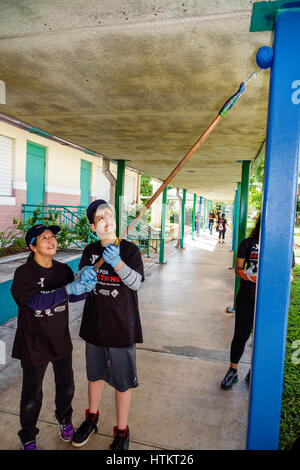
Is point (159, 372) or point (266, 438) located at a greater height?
point (266, 438)

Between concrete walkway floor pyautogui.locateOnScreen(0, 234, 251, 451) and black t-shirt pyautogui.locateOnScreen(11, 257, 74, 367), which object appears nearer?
black t-shirt pyautogui.locateOnScreen(11, 257, 74, 367)

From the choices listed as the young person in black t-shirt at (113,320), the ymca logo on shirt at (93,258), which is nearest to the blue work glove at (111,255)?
the young person in black t-shirt at (113,320)

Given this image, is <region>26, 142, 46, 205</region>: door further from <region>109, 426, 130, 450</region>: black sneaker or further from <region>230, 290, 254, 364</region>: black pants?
<region>109, 426, 130, 450</region>: black sneaker

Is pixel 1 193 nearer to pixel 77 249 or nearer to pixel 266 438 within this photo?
pixel 77 249

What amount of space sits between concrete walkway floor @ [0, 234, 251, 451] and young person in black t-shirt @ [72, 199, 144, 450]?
1.40 ft

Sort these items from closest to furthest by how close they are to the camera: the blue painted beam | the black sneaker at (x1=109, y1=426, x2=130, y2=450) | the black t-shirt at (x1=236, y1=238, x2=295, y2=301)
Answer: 1. the blue painted beam
2. the black sneaker at (x1=109, y1=426, x2=130, y2=450)
3. the black t-shirt at (x1=236, y1=238, x2=295, y2=301)

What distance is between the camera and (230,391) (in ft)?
10.5

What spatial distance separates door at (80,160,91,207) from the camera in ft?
45.6

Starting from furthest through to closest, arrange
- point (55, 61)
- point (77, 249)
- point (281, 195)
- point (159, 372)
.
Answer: point (77, 249), point (159, 372), point (55, 61), point (281, 195)

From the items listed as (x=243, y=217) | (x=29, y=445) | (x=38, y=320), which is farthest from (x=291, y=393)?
(x=243, y=217)

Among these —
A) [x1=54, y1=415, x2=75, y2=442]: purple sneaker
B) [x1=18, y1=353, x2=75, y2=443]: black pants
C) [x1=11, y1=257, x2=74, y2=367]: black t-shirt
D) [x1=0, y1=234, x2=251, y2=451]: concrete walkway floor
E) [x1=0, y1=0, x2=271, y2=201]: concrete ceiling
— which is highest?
[x1=0, y1=0, x2=271, y2=201]: concrete ceiling

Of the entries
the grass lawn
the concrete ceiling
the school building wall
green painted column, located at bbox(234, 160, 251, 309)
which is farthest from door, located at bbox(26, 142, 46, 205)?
the grass lawn
